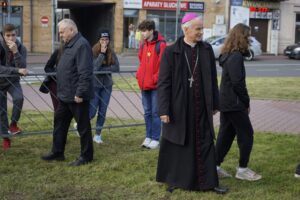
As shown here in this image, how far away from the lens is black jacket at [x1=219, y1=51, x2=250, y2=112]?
5883mm

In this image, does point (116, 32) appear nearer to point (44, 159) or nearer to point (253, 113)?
point (253, 113)

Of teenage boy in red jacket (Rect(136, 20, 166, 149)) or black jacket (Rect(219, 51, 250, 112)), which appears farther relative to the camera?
teenage boy in red jacket (Rect(136, 20, 166, 149))

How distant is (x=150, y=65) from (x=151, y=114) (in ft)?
2.56

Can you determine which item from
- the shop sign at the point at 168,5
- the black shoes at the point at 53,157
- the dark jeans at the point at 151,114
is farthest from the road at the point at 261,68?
the black shoes at the point at 53,157

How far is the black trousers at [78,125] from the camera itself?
6.72m

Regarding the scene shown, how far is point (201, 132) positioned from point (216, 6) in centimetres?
3588

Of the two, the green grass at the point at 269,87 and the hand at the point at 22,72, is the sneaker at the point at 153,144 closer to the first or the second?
the hand at the point at 22,72

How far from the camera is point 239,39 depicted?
595 centimetres

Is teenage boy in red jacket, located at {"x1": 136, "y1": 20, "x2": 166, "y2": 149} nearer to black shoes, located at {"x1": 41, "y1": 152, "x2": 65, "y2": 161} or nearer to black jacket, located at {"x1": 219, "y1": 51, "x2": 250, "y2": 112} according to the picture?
black shoes, located at {"x1": 41, "y1": 152, "x2": 65, "y2": 161}

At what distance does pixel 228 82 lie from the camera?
19.8ft

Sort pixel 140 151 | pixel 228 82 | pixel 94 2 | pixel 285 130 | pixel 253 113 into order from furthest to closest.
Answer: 1. pixel 94 2
2. pixel 253 113
3. pixel 285 130
4. pixel 140 151
5. pixel 228 82

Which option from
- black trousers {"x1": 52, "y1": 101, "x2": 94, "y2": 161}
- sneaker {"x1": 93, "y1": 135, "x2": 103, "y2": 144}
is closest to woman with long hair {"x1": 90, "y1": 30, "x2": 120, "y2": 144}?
sneaker {"x1": 93, "y1": 135, "x2": 103, "y2": 144}

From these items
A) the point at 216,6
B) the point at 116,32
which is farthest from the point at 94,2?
the point at 216,6

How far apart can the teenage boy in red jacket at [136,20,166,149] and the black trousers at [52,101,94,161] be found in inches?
51.6
